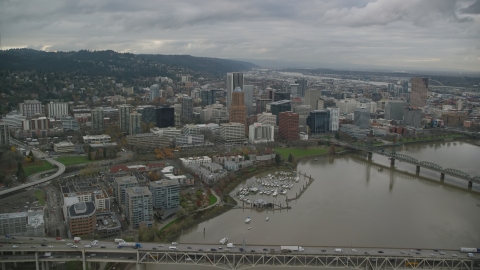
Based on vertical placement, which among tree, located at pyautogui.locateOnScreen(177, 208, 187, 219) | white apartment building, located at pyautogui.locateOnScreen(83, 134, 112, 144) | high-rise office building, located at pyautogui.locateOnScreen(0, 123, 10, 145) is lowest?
tree, located at pyautogui.locateOnScreen(177, 208, 187, 219)

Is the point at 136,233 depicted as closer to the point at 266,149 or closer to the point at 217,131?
the point at 266,149

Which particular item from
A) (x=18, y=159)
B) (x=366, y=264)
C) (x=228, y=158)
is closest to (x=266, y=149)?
(x=228, y=158)

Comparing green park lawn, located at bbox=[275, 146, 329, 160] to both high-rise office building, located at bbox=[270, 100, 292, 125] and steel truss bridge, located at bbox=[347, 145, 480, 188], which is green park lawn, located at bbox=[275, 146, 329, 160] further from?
high-rise office building, located at bbox=[270, 100, 292, 125]

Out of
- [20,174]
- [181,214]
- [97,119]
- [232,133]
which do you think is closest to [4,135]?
[20,174]

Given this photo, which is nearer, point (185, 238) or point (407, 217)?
point (185, 238)

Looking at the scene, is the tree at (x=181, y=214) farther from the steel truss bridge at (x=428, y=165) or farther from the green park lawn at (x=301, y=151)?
the steel truss bridge at (x=428, y=165)

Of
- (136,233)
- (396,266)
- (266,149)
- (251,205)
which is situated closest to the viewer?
(396,266)

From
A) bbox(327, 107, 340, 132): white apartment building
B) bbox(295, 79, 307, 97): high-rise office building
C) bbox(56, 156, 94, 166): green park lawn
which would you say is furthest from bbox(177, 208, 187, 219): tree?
bbox(295, 79, 307, 97): high-rise office building
